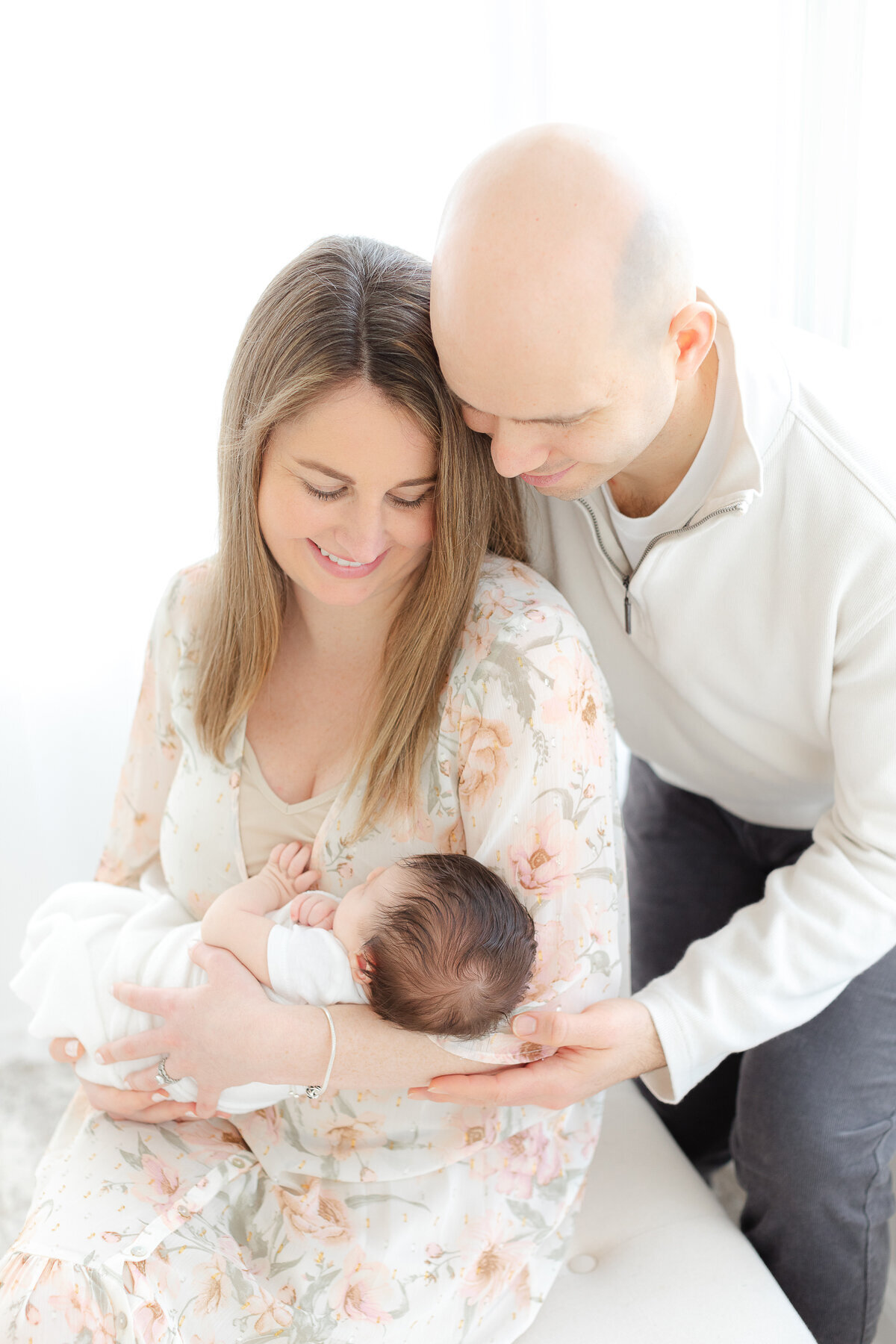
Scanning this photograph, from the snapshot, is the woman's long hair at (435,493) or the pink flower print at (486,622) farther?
the pink flower print at (486,622)

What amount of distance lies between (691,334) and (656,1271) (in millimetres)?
1097

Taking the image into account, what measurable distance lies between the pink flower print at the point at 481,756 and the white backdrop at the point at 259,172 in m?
0.72

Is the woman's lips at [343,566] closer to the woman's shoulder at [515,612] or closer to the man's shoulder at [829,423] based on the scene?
the woman's shoulder at [515,612]

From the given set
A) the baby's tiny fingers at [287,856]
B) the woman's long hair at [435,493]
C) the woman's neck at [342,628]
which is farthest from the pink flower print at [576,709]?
the baby's tiny fingers at [287,856]

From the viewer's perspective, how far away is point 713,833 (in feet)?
6.31

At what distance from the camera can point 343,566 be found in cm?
127

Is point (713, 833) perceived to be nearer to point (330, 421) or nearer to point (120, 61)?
point (330, 421)

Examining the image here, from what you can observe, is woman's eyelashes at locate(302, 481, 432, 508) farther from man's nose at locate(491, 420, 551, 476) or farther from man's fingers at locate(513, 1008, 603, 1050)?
man's fingers at locate(513, 1008, 603, 1050)

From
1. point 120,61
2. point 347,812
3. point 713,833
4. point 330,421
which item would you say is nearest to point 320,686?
point 347,812

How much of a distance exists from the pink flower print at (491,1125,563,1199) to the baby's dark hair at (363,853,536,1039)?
223 millimetres

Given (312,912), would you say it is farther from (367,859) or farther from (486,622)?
(486,622)

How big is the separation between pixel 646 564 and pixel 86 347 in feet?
3.48

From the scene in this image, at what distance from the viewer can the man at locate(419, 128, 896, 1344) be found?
104 centimetres

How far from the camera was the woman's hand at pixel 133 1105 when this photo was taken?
4.25ft
